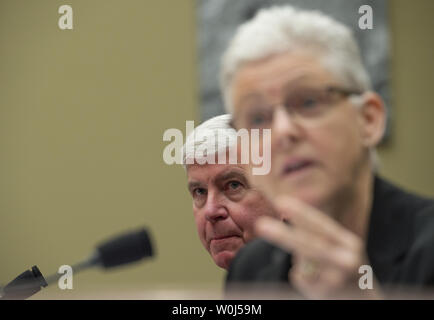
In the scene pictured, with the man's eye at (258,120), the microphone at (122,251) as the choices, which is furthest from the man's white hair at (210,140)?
the microphone at (122,251)

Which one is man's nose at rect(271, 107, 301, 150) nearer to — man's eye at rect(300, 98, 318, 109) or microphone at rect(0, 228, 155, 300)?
man's eye at rect(300, 98, 318, 109)

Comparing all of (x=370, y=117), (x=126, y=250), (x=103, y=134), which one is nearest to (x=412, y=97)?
(x=370, y=117)

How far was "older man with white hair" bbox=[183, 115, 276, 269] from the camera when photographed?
1.00 metres

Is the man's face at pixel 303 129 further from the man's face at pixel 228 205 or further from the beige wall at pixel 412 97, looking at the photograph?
the beige wall at pixel 412 97

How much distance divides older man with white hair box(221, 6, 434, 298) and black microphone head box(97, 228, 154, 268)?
0.17 m

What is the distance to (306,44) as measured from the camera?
31.3 inches

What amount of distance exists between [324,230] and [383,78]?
28.7 inches

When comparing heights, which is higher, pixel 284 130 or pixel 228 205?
pixel 284 130

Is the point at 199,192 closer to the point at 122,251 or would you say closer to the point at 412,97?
the point at 122,251

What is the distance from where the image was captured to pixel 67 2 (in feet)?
3.76

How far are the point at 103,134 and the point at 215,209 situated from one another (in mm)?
287

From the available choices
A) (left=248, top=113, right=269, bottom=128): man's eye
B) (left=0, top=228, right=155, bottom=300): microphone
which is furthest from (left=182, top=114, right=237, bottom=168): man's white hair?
(left=0, top=228, right=155, bottom=300): microphone
